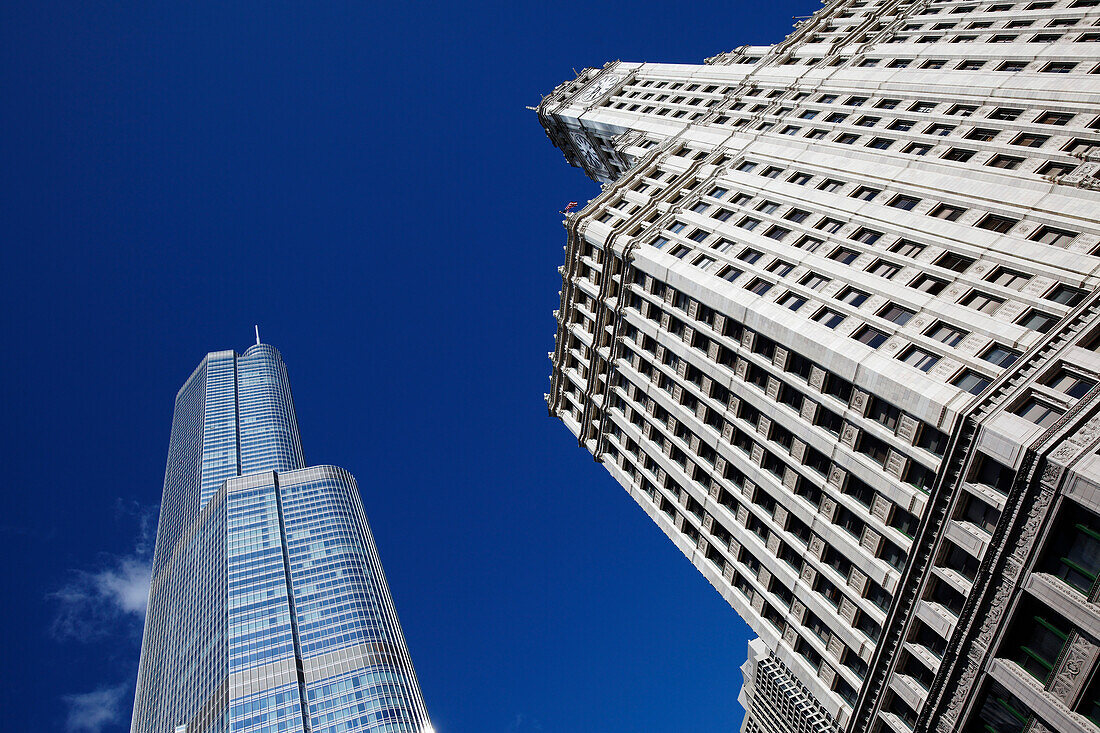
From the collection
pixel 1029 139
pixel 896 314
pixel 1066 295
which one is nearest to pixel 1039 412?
pixel 1066 295

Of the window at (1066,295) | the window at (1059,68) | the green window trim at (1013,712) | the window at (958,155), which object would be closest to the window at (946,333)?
the window at (1066,295)

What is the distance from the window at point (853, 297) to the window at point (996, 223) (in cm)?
599

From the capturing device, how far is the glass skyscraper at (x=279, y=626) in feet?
423

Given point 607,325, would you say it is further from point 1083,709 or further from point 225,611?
point 225,611

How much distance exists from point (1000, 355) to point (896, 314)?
5.10 m

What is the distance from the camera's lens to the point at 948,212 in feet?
108

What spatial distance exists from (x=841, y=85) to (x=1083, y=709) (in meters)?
42.3

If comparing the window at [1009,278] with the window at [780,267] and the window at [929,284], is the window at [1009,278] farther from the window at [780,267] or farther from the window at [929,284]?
the window at [780,267]

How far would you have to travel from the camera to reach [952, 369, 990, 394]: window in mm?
A: 24891

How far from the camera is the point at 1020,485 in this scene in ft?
74.6

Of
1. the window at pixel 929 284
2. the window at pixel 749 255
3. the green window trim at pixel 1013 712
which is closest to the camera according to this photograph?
the green window trim at pixel 1013 712

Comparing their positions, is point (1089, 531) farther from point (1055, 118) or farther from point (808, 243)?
point (1055, 118)

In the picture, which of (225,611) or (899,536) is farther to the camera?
(225,611)

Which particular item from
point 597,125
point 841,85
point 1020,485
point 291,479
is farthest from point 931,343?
point 291,479
